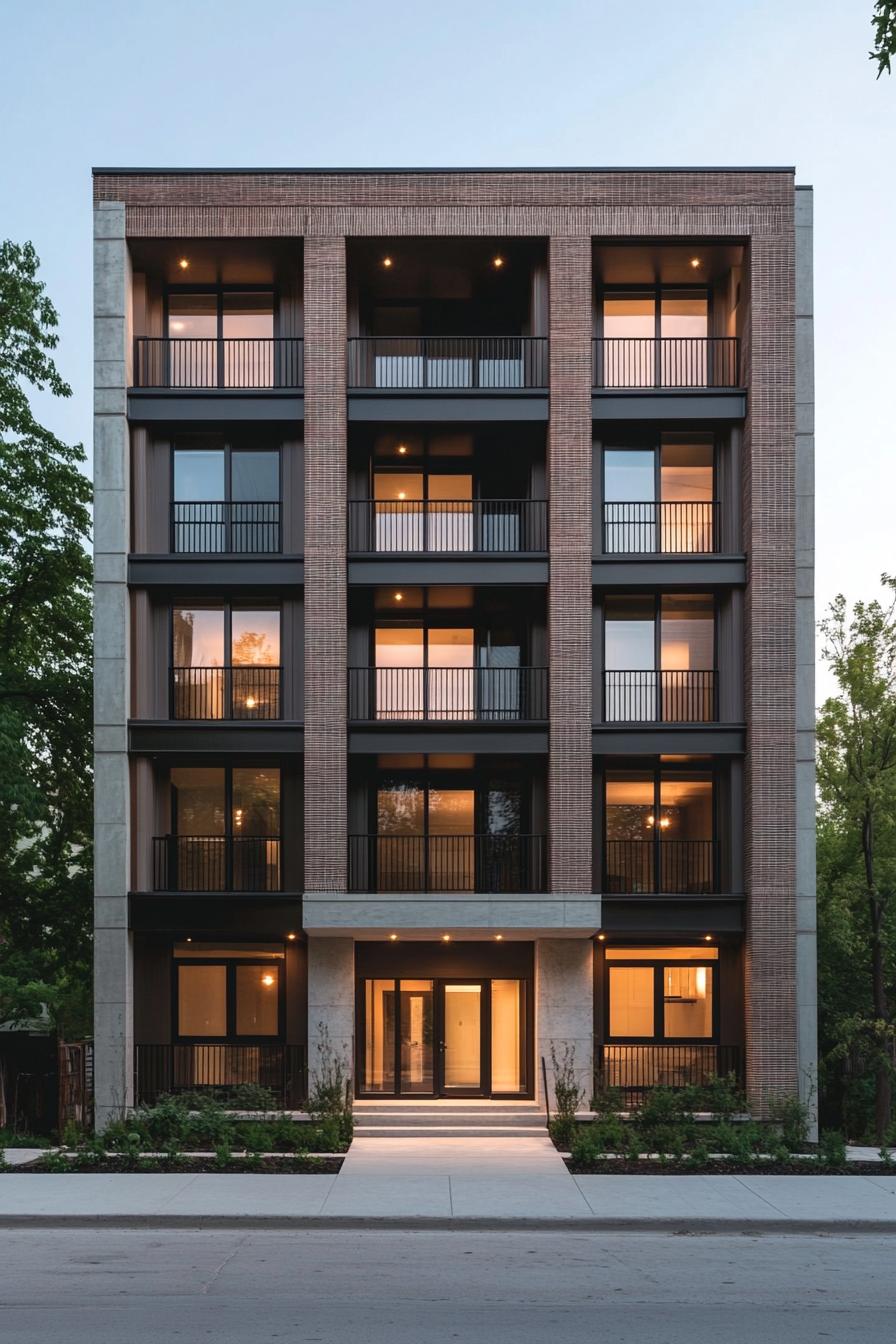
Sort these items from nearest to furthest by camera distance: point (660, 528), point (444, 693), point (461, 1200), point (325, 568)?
point (461, 1200)
point (325, 568)
point (660, 528)
point (444, 693)

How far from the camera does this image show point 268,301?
86.3ft

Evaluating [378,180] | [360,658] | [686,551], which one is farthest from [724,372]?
[360,658]

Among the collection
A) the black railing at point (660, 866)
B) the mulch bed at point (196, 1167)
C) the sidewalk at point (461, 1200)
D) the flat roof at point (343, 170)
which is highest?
the flat roof at point (343, 170)

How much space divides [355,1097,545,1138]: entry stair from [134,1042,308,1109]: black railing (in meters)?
1.44

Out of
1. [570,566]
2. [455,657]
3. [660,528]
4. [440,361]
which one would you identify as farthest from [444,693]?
[440,361]

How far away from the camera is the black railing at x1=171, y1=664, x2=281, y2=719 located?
24.9 meters

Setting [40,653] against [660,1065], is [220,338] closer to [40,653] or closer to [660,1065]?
[40,653]

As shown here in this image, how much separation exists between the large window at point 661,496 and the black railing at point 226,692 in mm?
7699

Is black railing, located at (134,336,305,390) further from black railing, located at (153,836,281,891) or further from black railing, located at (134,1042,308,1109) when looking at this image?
black railing, located at (134,1042,308,1109)

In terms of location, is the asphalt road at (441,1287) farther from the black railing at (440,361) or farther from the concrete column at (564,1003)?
the black railing at (440,361)

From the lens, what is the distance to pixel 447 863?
25250 millimetres

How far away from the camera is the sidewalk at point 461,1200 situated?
1530 centimetres

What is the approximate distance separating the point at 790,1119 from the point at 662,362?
1536cm

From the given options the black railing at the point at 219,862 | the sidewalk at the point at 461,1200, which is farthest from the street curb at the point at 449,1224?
the black railing at the point at 219,862
